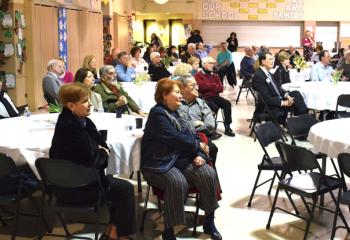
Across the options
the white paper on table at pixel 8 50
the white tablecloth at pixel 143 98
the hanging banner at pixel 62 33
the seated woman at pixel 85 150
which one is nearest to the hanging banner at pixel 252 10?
the hanging banner at pixel 62 33

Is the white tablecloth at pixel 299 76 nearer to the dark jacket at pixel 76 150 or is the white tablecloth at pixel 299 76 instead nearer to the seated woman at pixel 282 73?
the seated woman at pixel 282 73

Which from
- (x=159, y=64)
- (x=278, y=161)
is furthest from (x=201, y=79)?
(x=278, y=161)

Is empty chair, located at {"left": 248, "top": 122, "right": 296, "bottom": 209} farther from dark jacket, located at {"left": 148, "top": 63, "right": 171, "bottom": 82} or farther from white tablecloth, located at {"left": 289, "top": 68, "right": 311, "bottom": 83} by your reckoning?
white tablecloth, located at {"left": 289, "top": 68, "right": 311, "bottom": 83}

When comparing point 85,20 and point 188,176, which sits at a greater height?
point 85,20

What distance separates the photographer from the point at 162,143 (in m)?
3.90

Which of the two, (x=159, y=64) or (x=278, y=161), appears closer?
(x=278, y=161)

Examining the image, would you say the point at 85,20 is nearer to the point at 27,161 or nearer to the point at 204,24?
the point at 204,24

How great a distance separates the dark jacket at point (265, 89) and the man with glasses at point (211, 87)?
64cm

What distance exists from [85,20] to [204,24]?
7.93 meters

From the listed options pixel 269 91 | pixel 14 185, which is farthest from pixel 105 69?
pixel 269 91

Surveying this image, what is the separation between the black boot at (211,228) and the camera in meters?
4.02

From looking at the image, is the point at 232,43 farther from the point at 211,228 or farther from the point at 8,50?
the point at 211,228

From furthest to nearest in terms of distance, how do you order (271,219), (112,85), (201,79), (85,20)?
(85,20)
(201,79)
(112,85)
(271,219)

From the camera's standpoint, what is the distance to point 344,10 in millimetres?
20188
